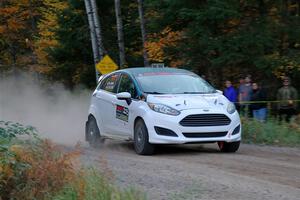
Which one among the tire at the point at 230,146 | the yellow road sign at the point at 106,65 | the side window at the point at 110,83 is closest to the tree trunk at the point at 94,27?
the yellow road sign at the point at 106,65

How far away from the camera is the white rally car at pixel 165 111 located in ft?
41.2

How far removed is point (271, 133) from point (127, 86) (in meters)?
4.04

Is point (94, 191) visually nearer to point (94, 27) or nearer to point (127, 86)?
point (127, 86)

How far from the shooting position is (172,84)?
544 inches

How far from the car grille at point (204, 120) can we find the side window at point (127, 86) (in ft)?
5.18

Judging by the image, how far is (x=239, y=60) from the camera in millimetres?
24438

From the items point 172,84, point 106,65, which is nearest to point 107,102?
point 172,84

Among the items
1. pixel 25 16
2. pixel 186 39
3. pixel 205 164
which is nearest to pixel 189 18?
pixel 186 39

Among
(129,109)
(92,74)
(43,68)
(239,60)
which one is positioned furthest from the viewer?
(43,68)

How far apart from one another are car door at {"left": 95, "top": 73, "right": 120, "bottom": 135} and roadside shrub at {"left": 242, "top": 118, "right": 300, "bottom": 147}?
351 cm

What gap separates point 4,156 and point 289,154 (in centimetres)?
718

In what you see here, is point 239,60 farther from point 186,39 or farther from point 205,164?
point 205,164

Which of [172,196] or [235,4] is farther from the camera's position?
[235,4]

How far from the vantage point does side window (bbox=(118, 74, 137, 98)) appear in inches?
542
